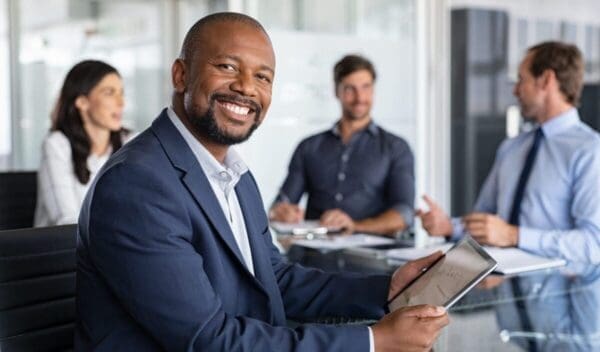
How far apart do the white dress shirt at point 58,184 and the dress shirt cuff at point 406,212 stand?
1.36 m

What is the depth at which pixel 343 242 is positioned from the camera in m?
2.90

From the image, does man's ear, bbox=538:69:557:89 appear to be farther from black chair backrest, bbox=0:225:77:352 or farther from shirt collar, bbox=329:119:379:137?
black chair backrest, bbox=0:225:77:352

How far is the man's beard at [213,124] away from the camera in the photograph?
4.83 ft

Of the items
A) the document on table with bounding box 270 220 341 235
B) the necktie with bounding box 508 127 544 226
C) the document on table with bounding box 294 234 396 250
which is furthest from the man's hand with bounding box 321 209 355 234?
the necktie with bounding box 508 127 544 226

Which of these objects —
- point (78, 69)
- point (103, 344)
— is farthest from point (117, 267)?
point (78, 69)

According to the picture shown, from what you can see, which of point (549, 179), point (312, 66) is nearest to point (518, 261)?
point (549, 179)

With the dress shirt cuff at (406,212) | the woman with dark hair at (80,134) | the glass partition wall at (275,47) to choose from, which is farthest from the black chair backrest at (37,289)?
the glass partition wall at (275,47)

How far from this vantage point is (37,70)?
5051 millimetres

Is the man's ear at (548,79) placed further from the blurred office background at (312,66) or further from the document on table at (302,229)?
the blurred office background at (312,66)

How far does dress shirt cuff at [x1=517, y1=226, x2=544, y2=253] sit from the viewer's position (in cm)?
264

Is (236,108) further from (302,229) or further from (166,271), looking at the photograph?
(302,229)

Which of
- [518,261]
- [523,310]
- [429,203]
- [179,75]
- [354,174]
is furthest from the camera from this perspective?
[354,174]

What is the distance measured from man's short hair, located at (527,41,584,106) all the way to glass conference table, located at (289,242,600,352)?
2.41ft

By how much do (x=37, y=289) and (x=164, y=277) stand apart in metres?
0.45
